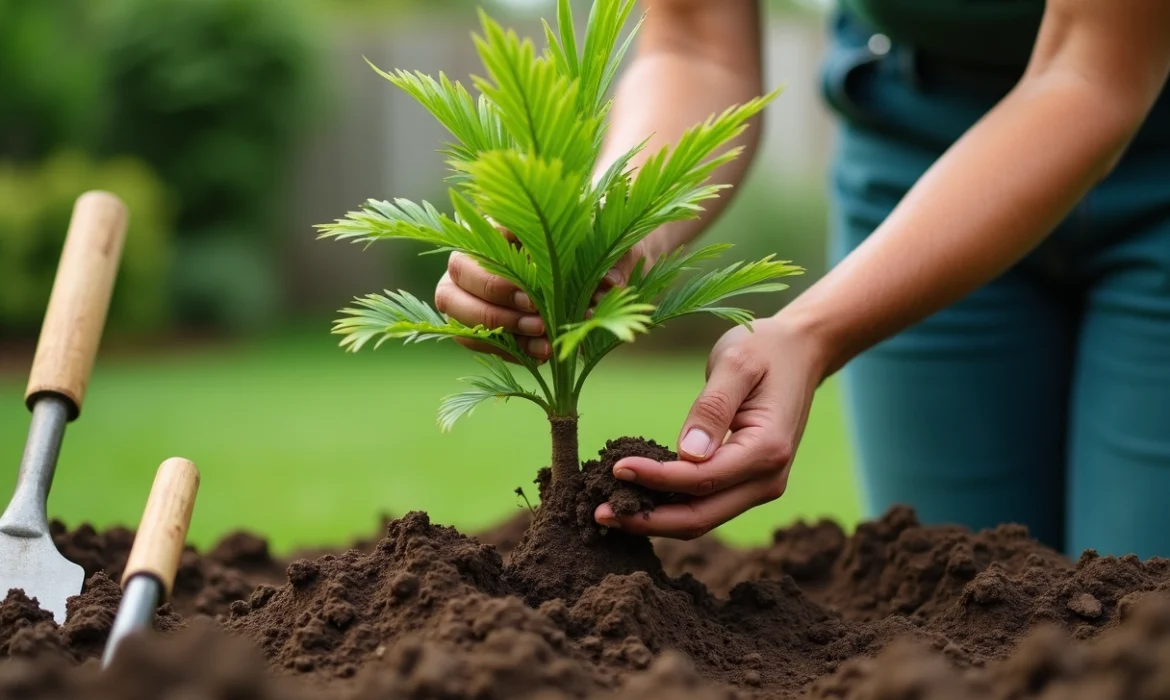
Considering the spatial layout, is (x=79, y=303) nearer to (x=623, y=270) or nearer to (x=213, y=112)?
(x=623, y=270)

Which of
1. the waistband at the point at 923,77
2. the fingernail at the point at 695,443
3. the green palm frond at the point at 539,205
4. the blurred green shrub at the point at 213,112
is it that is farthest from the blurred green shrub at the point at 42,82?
the fingernail at the point at 695,443

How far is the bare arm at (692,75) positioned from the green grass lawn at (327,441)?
7.74 ft

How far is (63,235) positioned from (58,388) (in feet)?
22.0

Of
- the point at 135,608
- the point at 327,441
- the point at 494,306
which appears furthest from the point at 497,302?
the point at 327,441

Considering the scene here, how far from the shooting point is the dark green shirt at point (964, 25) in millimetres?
2156

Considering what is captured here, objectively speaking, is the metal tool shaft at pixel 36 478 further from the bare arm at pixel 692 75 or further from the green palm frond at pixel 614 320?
the bare arm at pixel 692 75

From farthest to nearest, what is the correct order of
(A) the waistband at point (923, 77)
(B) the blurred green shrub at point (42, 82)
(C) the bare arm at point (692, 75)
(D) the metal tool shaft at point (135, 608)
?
(B) the blurred green shrub at point (42, 82) < (A) the waistband at point (923, 77) < (C) the bare arm at point (692, 75) < (D) the metal tool shaft at point (135, 608)

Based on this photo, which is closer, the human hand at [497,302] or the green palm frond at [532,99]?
the green palm frond at [532,99]

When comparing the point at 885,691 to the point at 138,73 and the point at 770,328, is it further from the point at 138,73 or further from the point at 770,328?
the point at 138,73

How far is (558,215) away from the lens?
4.41ft

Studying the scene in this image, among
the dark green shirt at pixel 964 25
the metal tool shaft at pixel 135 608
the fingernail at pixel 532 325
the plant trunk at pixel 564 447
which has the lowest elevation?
the metal tool shaft at pixel 135 608

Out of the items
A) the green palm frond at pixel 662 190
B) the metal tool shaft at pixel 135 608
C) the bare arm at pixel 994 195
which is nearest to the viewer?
the metal tool shaft at pixel 135 608

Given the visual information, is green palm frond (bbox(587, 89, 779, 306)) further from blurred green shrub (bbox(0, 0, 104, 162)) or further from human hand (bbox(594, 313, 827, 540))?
blurred green shrub (bbox(0, 0, 104, 162))

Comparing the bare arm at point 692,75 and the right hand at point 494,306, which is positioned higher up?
the bare arm at point 692,75
